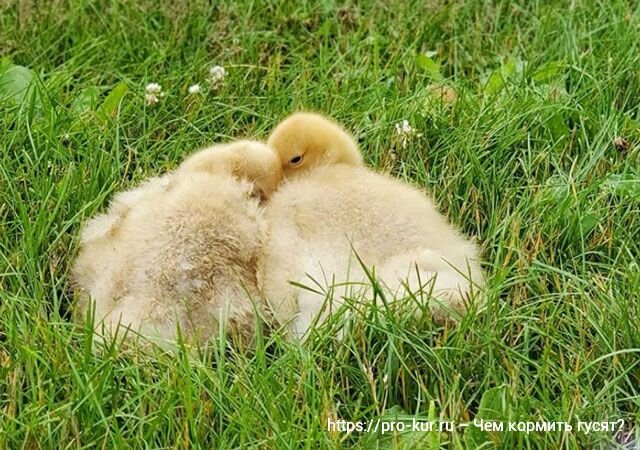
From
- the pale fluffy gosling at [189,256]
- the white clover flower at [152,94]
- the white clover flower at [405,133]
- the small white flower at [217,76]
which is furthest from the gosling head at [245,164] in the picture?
the small white flower at [217,76]

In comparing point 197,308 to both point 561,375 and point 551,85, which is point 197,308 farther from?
point 551,85

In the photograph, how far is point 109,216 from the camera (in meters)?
3.47

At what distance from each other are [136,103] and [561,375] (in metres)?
1.99

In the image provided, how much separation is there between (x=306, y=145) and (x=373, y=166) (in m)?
0.49

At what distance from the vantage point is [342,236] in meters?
3.20

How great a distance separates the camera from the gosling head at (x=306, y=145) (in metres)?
3.48

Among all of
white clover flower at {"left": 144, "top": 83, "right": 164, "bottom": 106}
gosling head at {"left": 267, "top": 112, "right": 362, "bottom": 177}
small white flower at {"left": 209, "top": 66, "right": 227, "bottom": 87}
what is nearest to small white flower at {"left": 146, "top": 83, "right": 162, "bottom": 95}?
white clover flower at {"left": 144, "top": 83, "right": 164, "bottom": 106}

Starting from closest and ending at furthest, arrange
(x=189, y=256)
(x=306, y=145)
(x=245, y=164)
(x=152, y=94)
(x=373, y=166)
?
(x=189, y=256), (x=245, y=164), (x=306, y=145), (x=373, y=166), (x=152, y=94)

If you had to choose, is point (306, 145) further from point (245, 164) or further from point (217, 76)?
point (217, 76)

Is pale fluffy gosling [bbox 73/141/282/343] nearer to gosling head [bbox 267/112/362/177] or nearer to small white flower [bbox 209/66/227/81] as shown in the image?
gosling head [bbox 267/112/362/177]

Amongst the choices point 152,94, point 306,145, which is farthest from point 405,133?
point 152,94

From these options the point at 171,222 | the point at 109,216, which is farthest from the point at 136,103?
the point at 171,222

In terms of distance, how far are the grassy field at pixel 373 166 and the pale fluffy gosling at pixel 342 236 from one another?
0.43 ft

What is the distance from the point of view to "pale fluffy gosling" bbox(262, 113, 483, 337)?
3.07 metres
